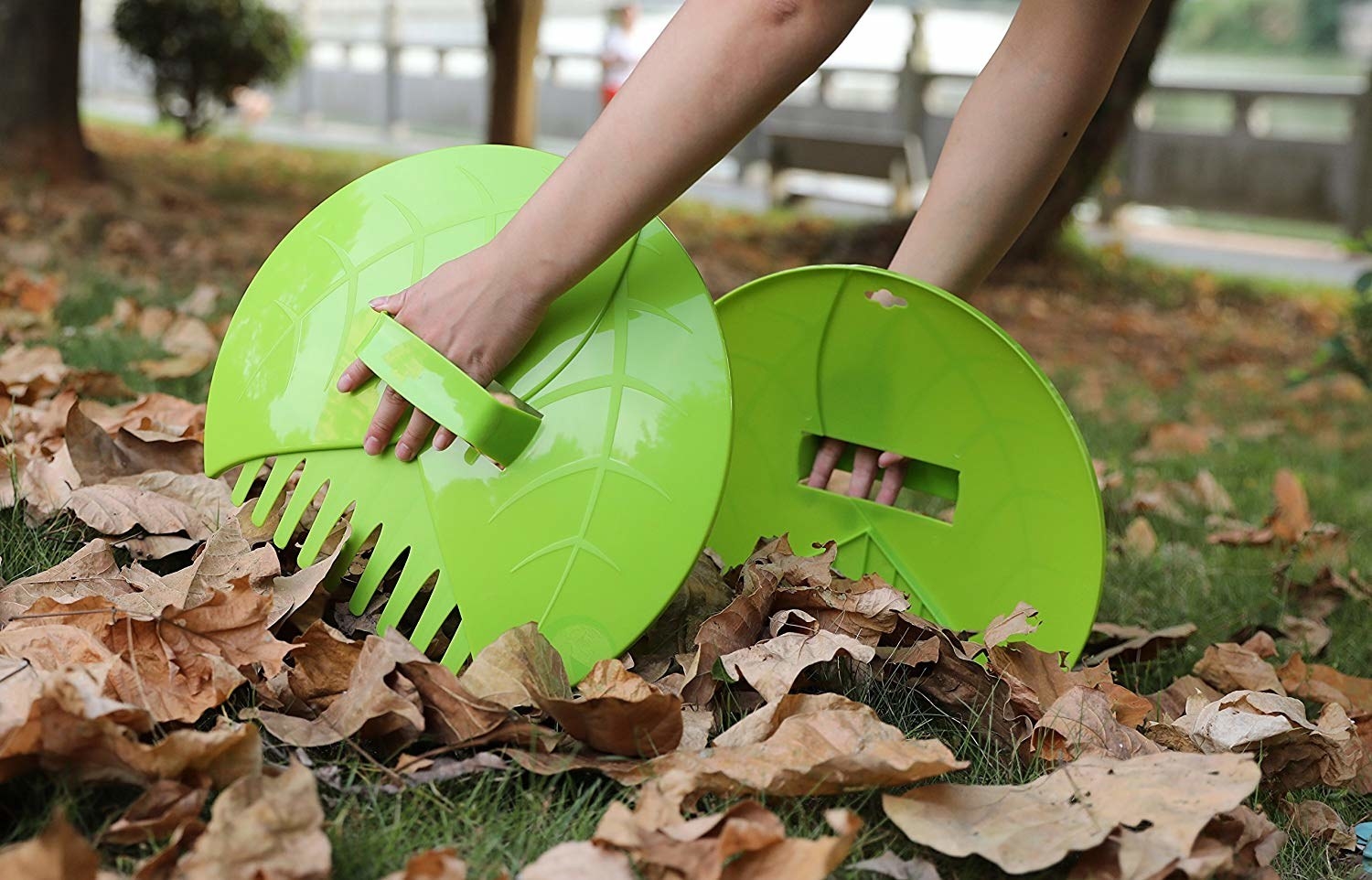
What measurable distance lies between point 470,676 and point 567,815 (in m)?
0.19

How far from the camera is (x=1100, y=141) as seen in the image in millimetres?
6457

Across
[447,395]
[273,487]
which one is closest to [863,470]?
[447,395]

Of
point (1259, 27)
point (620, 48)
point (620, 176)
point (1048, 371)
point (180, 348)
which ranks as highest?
point (1259, 27)

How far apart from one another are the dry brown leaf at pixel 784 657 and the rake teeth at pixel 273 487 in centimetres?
51

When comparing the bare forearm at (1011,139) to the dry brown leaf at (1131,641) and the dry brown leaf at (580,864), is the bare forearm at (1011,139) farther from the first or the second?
the dry brown leaf at (580,864)

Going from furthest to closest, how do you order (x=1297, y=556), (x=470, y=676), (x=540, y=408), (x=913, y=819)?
(x=1297, y=556), (x=540, y=408), (x=470, y=676), (x=913, y=819)

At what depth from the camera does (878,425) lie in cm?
158

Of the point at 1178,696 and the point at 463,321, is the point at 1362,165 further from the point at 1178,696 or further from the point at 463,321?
the point at 463,321

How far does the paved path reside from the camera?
31.0ft

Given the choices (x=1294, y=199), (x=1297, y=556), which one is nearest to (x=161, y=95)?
(x=1294, y=199)

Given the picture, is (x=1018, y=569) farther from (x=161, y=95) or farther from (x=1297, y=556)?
(x=161, y=95)

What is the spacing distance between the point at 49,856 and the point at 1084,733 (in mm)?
887

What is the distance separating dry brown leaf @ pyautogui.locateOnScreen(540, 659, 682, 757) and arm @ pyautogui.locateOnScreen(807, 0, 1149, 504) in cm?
60

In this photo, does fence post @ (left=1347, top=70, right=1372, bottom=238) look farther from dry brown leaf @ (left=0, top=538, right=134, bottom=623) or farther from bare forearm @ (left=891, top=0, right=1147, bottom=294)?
dry brown leaf @ (left=0, top=538, right=134, bottom=623)
